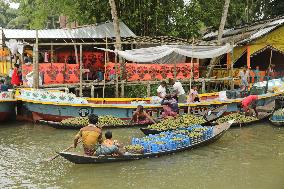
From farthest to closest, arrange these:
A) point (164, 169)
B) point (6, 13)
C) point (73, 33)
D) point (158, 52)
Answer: point (6, 13) < point (73, 33) < point (158, 52) < point (164, 169)

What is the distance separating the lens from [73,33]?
2144 centimetres

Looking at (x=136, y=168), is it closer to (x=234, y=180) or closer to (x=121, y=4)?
(x=234, y=180)

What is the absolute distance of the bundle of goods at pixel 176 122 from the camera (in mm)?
13927

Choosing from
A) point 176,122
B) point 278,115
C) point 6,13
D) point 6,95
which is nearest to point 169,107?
point 176,122

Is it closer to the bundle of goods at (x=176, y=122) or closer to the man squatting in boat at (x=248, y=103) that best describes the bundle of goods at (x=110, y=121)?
the bundle of goods at (x=176, y=122)

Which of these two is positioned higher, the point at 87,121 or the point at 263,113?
the point at 263,113

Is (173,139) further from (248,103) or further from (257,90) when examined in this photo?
(257,90)

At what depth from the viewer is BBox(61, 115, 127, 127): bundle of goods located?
15711 mm

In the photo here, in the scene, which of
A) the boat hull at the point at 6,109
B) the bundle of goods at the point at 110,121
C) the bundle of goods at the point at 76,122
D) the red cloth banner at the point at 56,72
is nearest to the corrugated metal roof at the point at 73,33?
the red cloth banner at the point at 56,72

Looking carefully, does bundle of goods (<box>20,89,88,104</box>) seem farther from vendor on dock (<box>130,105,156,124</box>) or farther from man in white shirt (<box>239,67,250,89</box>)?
man in white shirt (<box>239,67,250,89</box>)

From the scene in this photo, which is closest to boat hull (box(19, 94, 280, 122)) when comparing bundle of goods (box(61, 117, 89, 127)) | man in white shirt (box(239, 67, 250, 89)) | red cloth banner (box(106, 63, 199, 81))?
bundle of goods (box(61, 117, 89, 127))

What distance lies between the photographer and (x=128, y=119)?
16719 millimetres

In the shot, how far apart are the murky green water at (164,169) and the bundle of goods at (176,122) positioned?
1178 millimetres

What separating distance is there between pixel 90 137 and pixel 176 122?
4.63m
